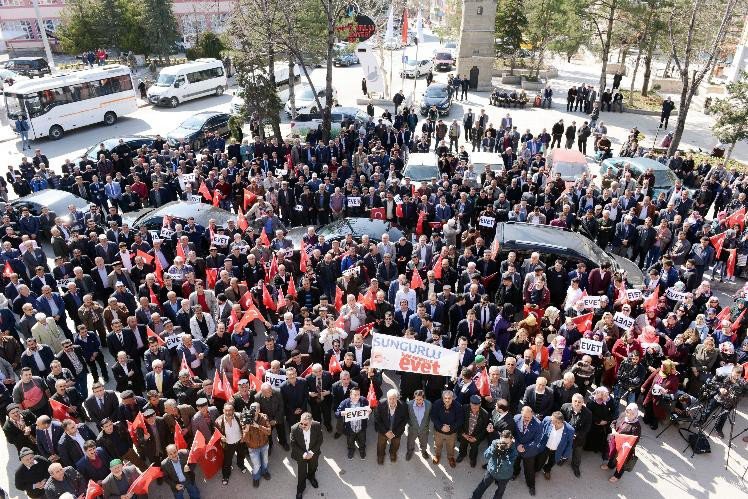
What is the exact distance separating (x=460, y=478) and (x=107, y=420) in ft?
16.2

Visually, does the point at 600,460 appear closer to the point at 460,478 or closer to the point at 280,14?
the point at 460,478

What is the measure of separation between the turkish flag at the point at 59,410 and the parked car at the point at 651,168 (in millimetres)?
15521

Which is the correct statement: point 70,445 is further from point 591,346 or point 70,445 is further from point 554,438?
point 591,346

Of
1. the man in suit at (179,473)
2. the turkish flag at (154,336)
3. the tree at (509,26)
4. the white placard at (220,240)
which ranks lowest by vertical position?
the man in suit at (179,473)

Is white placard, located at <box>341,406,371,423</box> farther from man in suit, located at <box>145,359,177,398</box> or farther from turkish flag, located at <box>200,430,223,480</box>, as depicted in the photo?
man in suit, located at <box>145,359,177,398</box>

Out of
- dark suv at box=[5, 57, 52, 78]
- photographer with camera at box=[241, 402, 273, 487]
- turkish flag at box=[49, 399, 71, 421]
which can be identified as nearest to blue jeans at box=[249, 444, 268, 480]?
photographer with camera at box=[241, 402, 273, 487]

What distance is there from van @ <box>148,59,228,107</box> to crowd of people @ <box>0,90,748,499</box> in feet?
64.4

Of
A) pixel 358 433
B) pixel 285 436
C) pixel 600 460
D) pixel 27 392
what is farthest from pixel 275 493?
pixel 600 460

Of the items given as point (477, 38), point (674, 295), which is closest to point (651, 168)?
point (674, 295)

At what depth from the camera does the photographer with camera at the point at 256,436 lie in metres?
7.36

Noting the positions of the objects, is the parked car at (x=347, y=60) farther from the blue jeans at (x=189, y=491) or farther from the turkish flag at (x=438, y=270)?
the blue jeans at (x=189, y=491)

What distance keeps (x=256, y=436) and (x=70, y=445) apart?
232cm

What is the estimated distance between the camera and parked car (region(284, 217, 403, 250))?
1230 cm

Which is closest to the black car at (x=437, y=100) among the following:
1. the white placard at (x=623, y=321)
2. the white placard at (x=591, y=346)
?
the white placard at (x=623, y=321)
